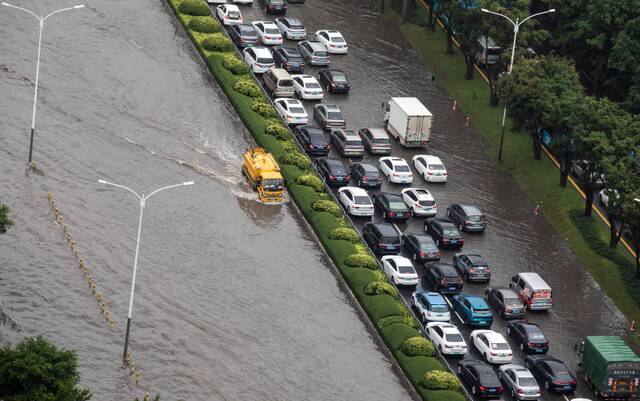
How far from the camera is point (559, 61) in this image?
116 m

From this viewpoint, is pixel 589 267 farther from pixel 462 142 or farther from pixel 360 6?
pixel 360 6

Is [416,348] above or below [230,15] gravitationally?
below

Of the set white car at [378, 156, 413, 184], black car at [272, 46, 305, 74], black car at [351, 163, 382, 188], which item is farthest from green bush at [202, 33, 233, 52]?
black car at [351, 163, 382, 188]

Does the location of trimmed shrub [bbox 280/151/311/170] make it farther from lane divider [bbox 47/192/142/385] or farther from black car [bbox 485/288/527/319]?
black car [bbox 485/288/527/319]

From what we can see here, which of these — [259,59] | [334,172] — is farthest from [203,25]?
[334,172]

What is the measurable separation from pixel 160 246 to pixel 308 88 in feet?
84.2

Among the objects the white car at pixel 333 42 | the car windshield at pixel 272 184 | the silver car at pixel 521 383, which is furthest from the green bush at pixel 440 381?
the white car at pixel 333 42

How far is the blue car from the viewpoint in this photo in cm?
9381

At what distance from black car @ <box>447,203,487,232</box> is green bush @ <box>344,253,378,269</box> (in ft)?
31.3

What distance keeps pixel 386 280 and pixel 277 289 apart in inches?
279

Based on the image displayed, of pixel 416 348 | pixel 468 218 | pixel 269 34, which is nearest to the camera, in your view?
pixel 416 348

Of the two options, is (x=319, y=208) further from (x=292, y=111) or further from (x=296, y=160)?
(x=292, y=111)

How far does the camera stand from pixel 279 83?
391 feet

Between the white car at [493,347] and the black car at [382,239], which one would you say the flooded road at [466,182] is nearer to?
the white car at [493,347]
